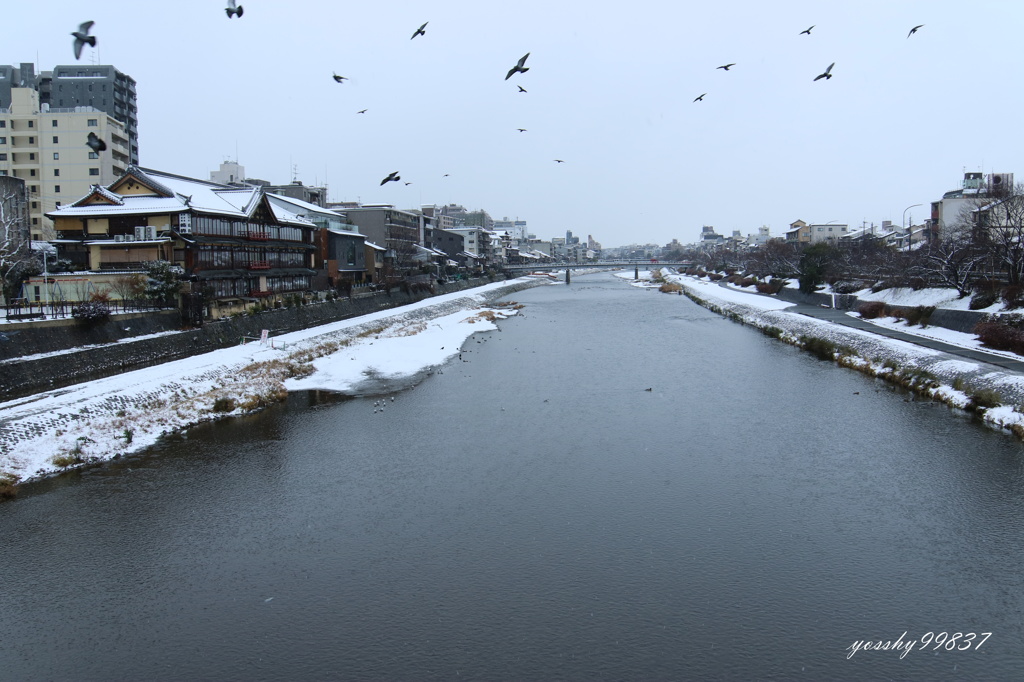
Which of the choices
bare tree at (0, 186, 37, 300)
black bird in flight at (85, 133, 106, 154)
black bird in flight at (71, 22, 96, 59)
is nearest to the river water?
black bird in flight at (71, 22, 96, 59)

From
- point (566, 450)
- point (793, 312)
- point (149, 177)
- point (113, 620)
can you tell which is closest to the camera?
point (113, 620)

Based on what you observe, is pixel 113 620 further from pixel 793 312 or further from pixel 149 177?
pixel 793 312

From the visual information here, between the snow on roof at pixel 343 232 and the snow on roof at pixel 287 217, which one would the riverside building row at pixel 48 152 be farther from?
the snow on roof at pixel 343 232

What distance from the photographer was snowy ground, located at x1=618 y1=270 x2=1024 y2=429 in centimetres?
1574

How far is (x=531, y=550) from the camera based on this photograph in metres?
9.55

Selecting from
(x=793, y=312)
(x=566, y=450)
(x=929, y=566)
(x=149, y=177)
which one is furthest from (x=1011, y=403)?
(x=149, y=177)

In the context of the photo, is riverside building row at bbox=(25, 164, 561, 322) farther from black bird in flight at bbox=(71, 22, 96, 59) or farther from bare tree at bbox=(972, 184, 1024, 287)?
bare tree at bbox=(972, 184, 1024, 287)

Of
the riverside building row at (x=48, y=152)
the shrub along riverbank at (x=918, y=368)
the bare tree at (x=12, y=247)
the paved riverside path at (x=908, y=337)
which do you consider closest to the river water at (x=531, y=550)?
the shrub along riverbank at (x=918, y=368)

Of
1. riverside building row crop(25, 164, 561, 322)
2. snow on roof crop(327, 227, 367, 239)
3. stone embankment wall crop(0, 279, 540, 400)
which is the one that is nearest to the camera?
stone embankment wall crop(0, 279, 540, 400)

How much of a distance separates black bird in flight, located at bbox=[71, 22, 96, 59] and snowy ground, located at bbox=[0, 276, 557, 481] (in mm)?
7012

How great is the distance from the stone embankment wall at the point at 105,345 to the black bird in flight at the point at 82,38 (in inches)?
338

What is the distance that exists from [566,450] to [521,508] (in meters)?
3.20

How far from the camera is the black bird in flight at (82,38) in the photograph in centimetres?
1106

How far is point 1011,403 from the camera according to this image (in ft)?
50.6
